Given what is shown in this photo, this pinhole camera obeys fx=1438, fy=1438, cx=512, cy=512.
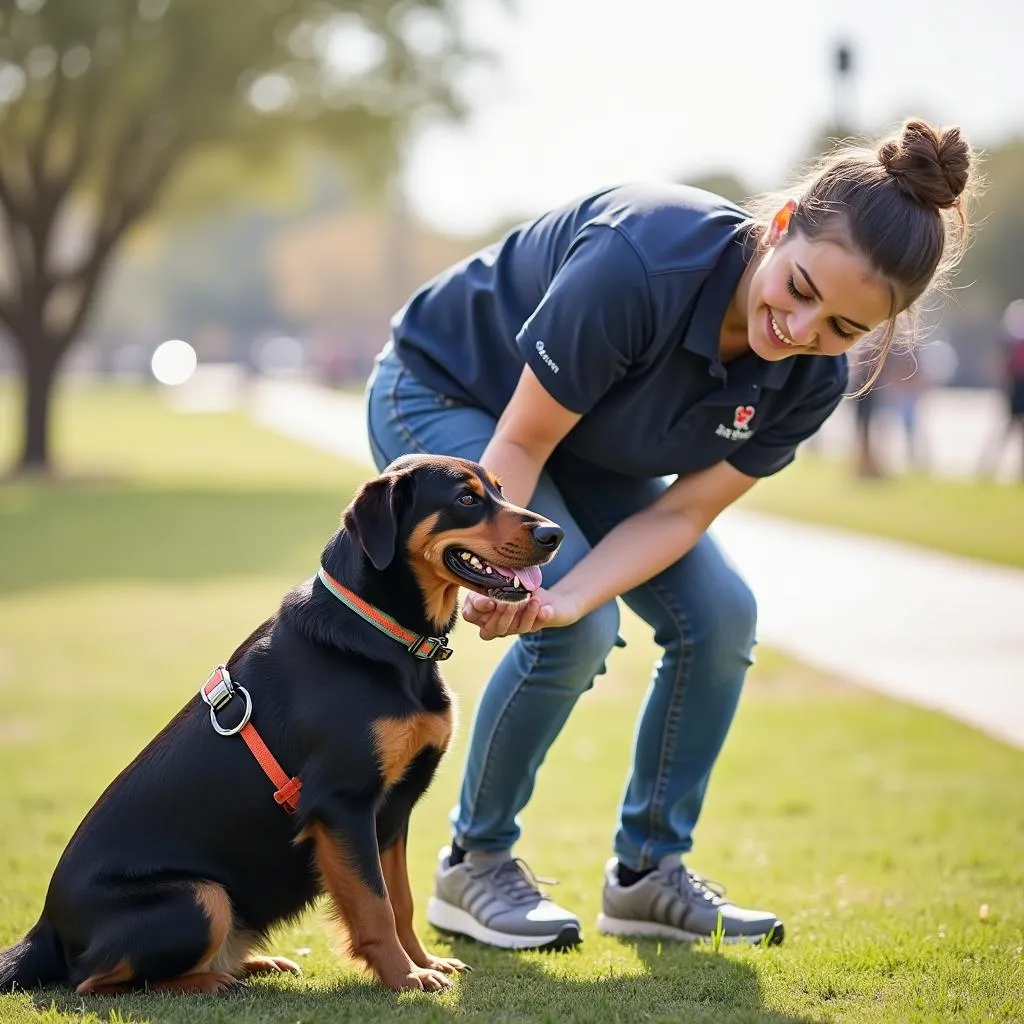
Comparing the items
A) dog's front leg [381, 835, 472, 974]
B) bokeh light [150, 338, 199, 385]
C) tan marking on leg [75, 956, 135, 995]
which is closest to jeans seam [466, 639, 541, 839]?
dog's front leg [381, 835, 472, 974]

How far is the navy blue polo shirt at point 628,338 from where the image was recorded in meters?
3.80

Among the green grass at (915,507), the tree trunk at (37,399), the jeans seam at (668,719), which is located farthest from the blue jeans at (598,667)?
the tree trunk at (37,399)

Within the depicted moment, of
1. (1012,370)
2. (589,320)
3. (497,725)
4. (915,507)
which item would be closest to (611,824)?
(497,725)

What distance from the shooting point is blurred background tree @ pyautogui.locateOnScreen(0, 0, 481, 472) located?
2181cm

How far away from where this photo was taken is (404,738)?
3.61 metres

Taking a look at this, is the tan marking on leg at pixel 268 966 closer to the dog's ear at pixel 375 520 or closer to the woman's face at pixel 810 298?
the dog's ear at pixel 375 520

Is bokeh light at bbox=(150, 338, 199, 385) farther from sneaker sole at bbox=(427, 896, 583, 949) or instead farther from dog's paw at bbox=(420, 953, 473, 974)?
dog's paw at bbox=(420, 953, 473, 974)

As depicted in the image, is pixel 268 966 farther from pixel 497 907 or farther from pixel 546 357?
pixel 546 357

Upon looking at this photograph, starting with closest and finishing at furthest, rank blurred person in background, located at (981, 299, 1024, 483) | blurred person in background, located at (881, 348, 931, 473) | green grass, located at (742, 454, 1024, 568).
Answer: green grass, located at (742, 454, 1024, 568) → blurred person in background, located at (981, 299, 1024, 483) → blurred person in background, located at (881, 348, 931, 473)

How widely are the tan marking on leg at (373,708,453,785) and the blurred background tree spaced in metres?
19.7

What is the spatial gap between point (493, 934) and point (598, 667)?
2.78 feet

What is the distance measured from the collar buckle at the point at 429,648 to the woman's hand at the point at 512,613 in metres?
0.10

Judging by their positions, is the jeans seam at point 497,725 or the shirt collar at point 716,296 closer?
the shirt collar at point 716,296

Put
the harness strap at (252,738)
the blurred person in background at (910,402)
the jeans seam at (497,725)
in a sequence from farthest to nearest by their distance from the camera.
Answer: the blurred person in background at (910,402)
the jeans seam at (497,725)
the harness strap at (252,738)
